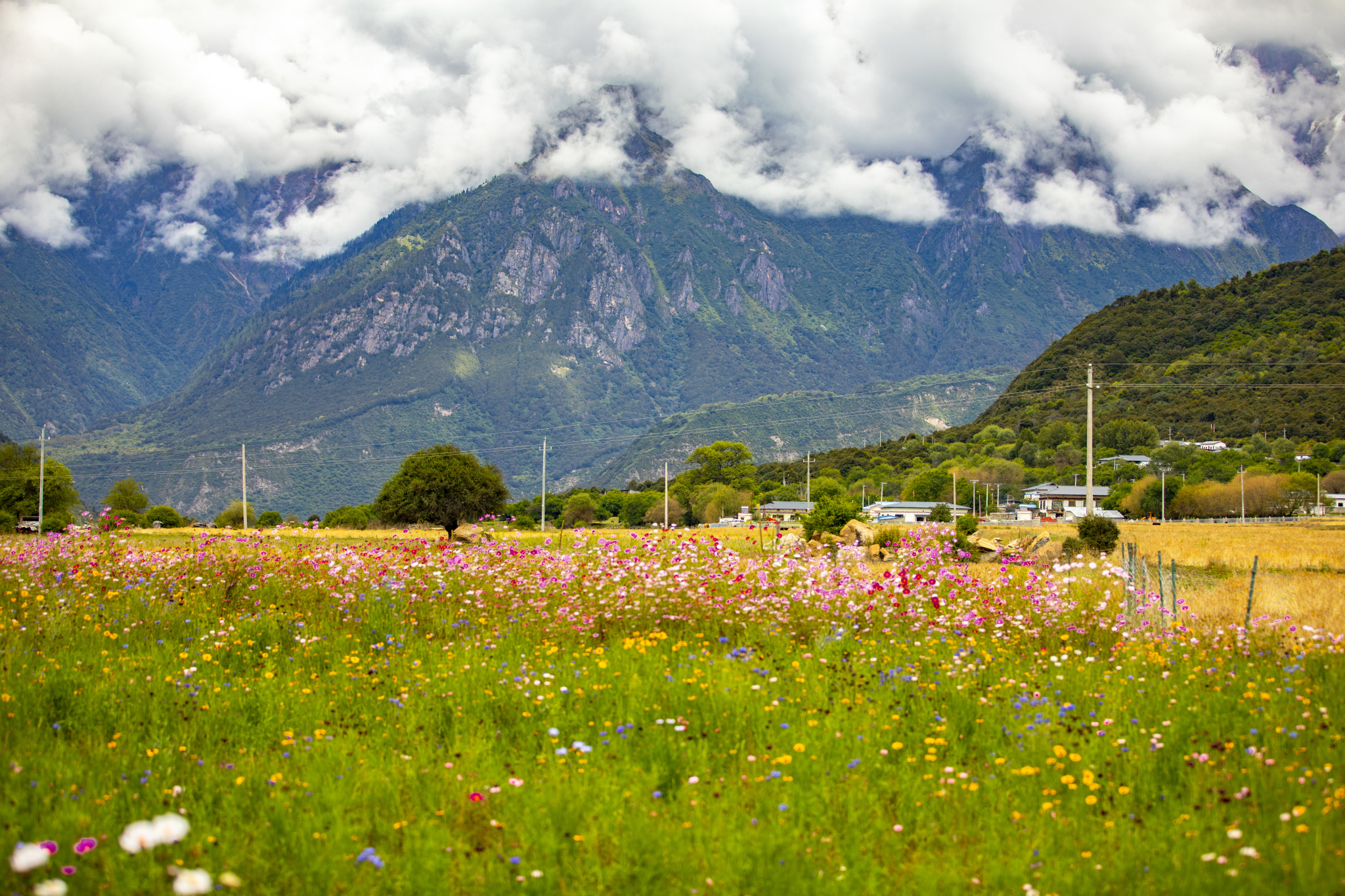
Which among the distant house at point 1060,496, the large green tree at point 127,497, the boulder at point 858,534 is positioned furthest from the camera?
the distant house at point 1060,496

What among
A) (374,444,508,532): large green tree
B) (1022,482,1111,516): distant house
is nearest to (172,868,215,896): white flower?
(374,444,508,532): large green tree

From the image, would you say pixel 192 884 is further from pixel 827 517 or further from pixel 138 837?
pixel 827 517

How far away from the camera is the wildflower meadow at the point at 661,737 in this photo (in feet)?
16.1

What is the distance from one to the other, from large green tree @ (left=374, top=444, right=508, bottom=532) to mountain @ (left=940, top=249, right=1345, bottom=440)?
2955 inches

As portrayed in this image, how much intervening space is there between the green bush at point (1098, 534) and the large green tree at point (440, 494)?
39.9 metres

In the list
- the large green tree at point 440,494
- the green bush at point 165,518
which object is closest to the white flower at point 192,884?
the large green tree at point 440,494

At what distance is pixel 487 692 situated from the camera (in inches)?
302

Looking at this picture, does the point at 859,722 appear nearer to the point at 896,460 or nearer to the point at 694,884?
the point at 694,884

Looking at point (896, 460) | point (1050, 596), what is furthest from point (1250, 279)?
point (1050, 596)

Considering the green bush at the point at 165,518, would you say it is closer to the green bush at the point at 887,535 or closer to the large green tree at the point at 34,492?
the large green tree at the point at 34,492

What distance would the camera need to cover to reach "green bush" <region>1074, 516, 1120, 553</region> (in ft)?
104

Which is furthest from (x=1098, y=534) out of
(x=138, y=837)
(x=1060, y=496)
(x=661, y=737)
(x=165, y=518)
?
(x=165, y=518)

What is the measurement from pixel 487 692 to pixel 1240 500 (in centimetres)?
9470

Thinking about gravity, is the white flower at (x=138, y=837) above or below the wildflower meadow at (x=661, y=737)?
above
